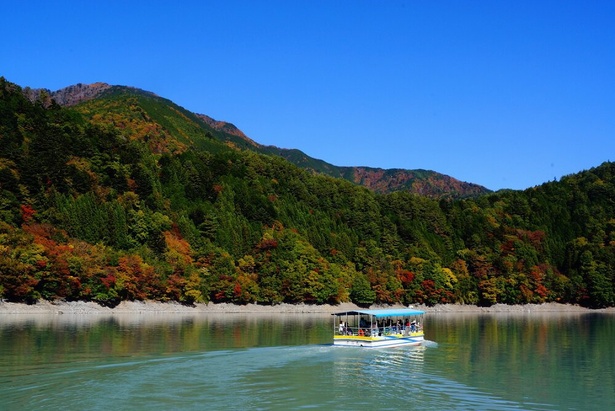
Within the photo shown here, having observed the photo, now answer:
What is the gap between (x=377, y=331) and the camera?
66875mm

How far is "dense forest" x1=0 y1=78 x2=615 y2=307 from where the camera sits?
114375 millimetres

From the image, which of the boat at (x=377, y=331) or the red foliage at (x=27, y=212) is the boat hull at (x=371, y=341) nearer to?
the boat at (x=377, y=331)

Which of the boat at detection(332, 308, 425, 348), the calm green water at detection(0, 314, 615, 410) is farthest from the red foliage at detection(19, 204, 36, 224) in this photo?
the boat at detection(332, 308, 425, 348)

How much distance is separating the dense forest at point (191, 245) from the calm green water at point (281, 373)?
40.7m

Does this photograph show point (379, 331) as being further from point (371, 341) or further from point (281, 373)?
point (281, 373)

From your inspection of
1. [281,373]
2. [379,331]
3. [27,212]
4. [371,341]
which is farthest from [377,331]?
[27,212]

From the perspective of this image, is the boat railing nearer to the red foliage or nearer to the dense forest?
the dense forest

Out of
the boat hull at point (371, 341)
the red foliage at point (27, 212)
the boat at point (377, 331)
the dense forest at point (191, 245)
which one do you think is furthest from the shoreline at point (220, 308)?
the boat hull at point (371, 341)

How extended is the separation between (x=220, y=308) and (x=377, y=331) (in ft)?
228

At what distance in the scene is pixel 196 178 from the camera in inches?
7121

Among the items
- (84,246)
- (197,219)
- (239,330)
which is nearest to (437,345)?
(239,330)

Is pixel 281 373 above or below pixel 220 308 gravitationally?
below

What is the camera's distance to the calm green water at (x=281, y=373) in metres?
37.2

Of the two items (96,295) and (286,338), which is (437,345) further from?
(96,295)
